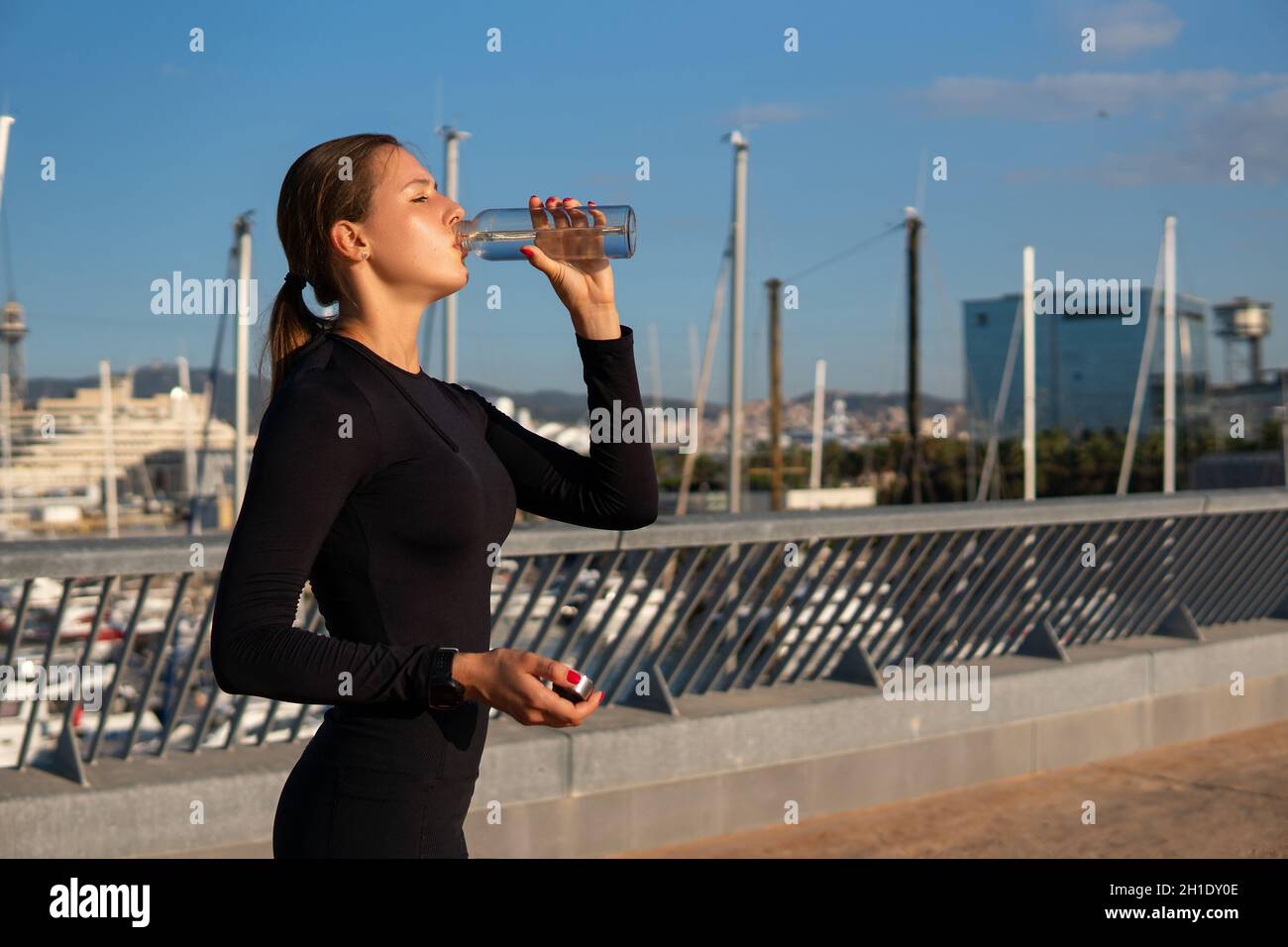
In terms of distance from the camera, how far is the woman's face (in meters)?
2.16

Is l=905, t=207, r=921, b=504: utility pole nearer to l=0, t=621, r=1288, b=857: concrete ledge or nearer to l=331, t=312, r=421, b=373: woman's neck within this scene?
l=0, t=621, r=1288, b=857: concrete ledge

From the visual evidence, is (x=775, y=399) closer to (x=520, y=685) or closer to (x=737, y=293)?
(x=737, y=293)

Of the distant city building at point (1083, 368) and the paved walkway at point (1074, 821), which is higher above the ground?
the distant city building at point (1083, 368)

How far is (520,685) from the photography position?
5.99ft

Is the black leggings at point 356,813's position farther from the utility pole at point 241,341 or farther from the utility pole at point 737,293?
the utility pole at point 737,293

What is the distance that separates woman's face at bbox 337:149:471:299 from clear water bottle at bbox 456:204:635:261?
5cm

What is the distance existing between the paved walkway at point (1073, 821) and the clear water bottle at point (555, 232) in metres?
4.03

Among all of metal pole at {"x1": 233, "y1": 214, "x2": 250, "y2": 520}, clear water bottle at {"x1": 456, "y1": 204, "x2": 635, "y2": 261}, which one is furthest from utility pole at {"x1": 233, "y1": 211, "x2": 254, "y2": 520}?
clear water bottle at {"x1": 456, "y1": 204, "x2": 635, "y2": 261}

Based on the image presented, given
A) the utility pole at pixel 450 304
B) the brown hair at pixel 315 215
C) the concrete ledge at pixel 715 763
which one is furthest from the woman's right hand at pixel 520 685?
the utility pole at pixel 450 304

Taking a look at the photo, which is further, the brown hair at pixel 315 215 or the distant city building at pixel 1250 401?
the distant city building at pixel 1250 401

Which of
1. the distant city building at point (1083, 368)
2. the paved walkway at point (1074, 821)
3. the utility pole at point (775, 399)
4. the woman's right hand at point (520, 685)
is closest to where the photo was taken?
the woman's right hand at point (520, 685)

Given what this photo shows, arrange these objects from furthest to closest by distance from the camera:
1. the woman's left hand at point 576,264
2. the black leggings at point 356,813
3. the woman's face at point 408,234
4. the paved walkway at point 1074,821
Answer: the paved walkway at point 1074,821, the woman's left hand at point 576,264, the woman's face at point 408,234, the black leggings at point 356,813

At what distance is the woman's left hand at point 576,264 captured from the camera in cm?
236
